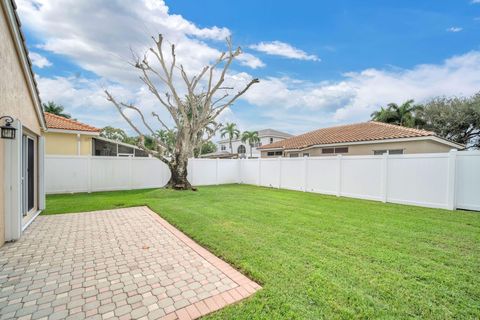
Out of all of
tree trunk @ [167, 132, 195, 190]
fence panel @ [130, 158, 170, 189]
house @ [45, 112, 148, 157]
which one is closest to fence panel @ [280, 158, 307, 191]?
tree trunk @ [167, 132, 195, 190]

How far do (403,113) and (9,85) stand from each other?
31.2 m

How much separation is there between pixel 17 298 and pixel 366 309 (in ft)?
14.1

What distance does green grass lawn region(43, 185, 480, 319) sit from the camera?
2652 millimetres

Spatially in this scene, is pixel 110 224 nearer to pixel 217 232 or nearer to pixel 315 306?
pixel 217 232

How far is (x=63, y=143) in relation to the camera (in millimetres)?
13648

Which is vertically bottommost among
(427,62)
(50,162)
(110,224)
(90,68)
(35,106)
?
(110,224)

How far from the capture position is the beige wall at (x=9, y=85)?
441cm

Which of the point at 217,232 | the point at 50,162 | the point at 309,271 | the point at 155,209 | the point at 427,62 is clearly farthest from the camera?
the point at 427,62

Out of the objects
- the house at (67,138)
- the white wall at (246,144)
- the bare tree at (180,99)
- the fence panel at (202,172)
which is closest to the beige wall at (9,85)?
the bare tree at (180,99)

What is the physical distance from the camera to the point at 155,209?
8031mm

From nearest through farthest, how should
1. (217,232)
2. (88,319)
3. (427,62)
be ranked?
(88,319) < (217,232) < (427,62)

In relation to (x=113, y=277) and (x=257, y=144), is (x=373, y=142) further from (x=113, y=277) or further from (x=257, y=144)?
(x=257, y=144)

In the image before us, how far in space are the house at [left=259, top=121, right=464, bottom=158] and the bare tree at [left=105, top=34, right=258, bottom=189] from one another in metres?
7.83

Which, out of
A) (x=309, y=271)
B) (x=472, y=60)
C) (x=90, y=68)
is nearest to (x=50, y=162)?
(x=90, y=68)
